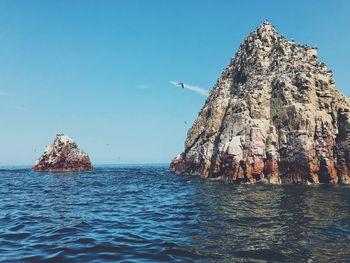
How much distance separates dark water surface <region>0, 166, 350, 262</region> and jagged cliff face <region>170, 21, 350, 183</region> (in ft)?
50.5

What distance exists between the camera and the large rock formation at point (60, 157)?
279 feet

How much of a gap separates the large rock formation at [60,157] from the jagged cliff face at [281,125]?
122 ft

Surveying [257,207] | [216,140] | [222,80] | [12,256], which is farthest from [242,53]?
[12,256]

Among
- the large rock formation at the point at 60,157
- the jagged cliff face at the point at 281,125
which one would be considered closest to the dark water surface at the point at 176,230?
the jagged cliff face at the point at 281,125

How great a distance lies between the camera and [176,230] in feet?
59.9

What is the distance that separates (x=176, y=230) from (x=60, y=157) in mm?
73088

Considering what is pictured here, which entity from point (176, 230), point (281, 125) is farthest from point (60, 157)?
point (176, 230)

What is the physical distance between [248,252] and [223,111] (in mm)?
51670

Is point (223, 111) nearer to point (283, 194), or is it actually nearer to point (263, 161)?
point (263, 161)

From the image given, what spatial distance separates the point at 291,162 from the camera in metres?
45.1

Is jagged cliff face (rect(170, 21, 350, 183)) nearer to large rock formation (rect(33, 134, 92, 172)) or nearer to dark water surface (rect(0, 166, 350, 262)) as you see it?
dark water surface (rect(0, 166, 350, 262))

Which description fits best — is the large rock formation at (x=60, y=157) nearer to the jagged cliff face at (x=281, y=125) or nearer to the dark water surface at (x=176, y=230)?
the jagged cliff face at (x=281, y=125)

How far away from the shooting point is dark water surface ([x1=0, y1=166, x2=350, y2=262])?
45.1ft

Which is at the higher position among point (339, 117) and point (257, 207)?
point (339, 117)
